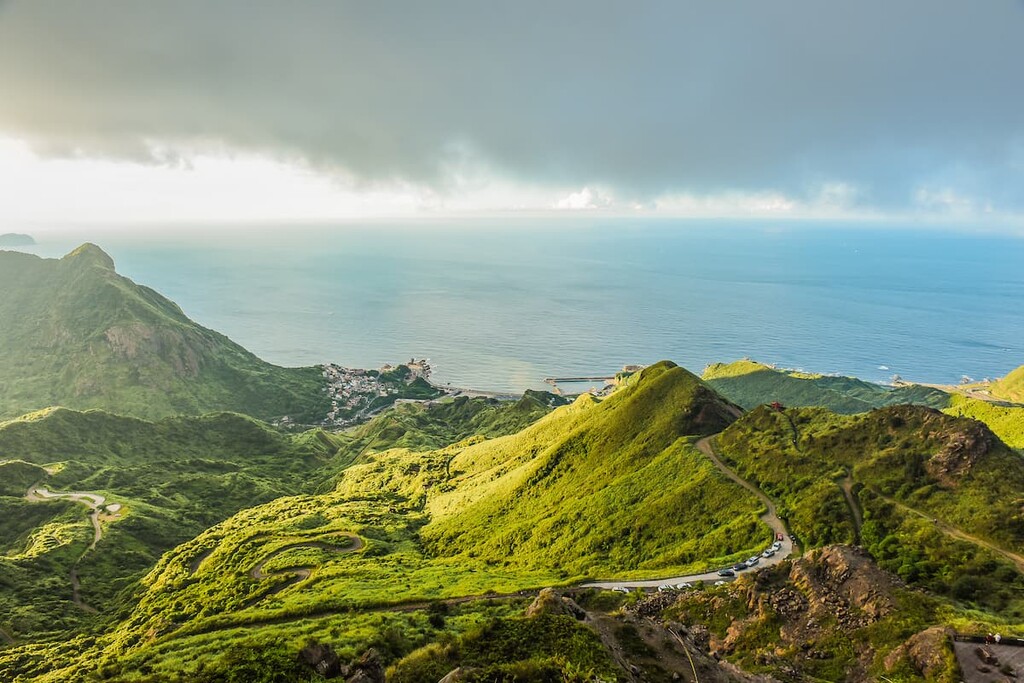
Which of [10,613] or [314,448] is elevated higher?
[10,613]

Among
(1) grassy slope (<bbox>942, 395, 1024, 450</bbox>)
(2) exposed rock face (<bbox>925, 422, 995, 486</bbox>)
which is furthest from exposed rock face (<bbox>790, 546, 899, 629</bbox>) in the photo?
(1) grassy slope (<bbox>942, 395, 1024, 450</bbox>)

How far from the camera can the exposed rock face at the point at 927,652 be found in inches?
1125

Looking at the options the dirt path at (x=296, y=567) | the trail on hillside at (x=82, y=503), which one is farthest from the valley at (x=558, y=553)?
the trail on hillside at (x=82, y=503)

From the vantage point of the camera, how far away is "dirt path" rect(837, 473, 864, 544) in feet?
165

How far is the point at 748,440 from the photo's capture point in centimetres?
7194

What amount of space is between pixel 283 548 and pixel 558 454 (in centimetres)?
4318

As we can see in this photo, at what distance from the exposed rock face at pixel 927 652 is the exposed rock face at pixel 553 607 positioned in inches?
728

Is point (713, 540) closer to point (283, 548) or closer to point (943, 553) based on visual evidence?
point (943, 553)

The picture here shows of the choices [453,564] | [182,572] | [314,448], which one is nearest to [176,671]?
[453,564]

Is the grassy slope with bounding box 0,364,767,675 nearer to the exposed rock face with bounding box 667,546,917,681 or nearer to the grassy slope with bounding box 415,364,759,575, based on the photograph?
the grassy slope with bounding box 415,364,759,575

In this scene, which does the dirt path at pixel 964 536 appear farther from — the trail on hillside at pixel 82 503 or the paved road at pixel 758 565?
the trail on hillside at pixel 82 503

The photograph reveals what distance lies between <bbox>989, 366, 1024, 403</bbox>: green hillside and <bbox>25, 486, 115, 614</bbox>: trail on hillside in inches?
9512

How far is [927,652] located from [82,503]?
122 meters

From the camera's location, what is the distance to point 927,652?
29422 mm
